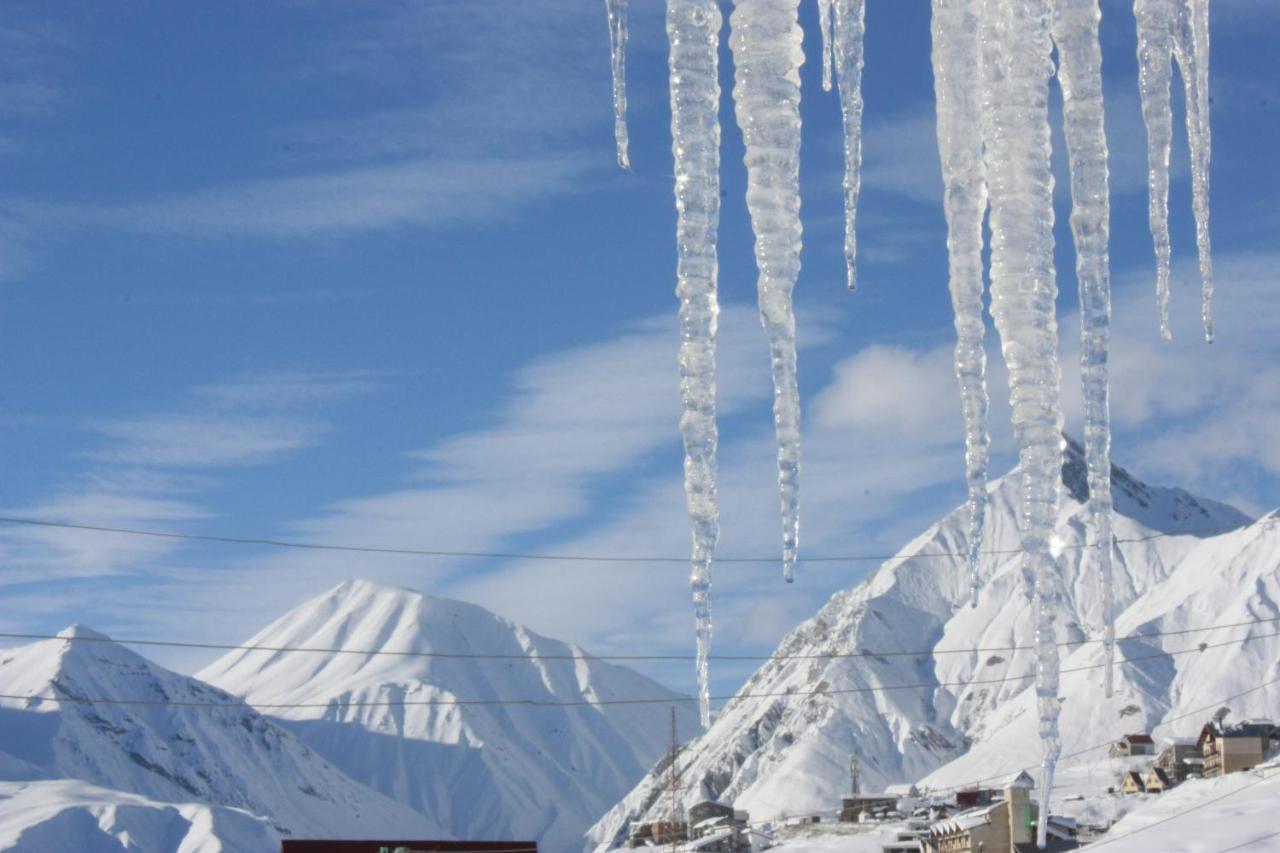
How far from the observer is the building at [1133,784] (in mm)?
79188

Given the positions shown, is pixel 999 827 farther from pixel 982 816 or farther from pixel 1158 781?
pixel 1158 781

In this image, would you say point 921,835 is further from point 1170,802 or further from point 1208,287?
point 1208,287

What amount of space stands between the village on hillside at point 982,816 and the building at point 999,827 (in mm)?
25

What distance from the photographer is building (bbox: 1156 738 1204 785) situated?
75.5 m

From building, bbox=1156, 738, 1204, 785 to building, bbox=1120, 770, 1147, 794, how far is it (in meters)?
1.21

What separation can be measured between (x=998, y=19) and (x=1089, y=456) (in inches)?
92.9

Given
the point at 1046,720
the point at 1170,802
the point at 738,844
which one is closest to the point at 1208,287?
the point at 1046,720

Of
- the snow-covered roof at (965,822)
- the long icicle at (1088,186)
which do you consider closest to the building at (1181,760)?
the snow-covered roof at (965,822)

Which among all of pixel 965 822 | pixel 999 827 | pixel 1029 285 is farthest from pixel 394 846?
pixel 1029 285

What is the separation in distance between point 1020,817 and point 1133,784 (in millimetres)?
44800

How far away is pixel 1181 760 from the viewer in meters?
78.6

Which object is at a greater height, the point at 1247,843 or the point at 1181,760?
the point at 1181,760

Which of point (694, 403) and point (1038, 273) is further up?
point (1038, 273)

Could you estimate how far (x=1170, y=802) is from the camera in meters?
43.1
